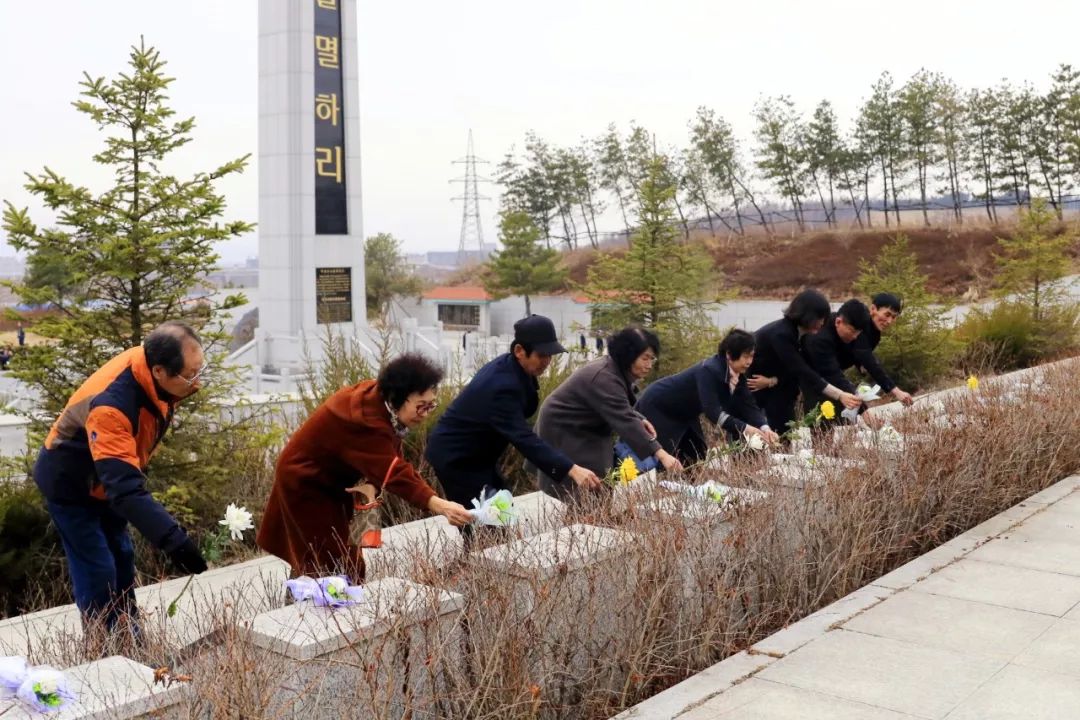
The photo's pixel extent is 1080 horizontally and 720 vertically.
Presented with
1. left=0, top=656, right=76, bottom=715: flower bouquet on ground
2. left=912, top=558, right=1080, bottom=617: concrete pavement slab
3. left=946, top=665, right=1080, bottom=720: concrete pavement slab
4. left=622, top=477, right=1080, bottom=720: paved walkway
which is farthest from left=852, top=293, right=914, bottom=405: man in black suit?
left=0, top=656, right=76, bottom=715: flower bouquet on ground

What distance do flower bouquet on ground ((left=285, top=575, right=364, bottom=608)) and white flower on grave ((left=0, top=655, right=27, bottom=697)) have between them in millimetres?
884

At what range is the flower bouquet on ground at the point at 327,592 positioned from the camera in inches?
Result: 137

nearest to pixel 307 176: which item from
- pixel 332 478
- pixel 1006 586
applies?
pixel 332 478

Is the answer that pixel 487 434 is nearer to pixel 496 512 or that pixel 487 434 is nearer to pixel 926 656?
pixel 496 512

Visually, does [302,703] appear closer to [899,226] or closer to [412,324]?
[412,324]

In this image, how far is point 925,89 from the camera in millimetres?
53844

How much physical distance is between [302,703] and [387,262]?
211 ft

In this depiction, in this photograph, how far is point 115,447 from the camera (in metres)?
3.95

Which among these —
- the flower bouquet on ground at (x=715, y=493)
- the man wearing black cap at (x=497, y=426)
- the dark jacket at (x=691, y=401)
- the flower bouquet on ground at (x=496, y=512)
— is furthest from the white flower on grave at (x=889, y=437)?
the flower bouquet on ground at (x=496, y=512)

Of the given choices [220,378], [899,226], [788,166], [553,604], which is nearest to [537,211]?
[788,166]

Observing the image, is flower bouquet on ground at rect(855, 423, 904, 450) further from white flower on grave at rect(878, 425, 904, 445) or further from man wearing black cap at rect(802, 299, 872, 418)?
man wearing black cap at rect(802, 299, 872, 418)

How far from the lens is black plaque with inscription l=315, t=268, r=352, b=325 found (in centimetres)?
2716

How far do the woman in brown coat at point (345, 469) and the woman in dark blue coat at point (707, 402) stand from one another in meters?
2.57

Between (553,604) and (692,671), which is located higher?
(553,604)
